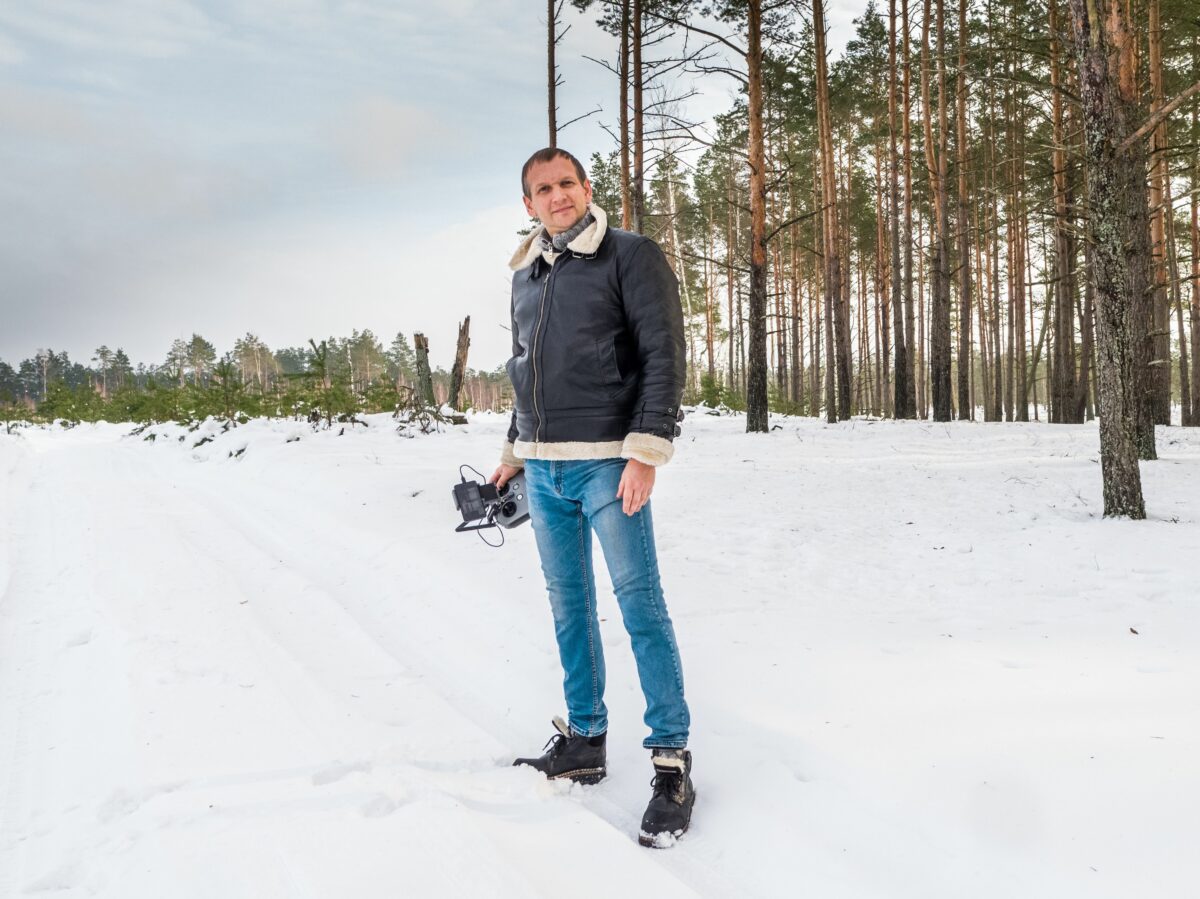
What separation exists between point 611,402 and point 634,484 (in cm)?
29

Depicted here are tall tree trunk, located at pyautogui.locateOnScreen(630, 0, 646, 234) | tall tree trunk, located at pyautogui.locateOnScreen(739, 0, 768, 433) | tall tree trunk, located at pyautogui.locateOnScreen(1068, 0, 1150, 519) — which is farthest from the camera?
tall tree trunk, located at pyautogui.locateOnScreen(630, 0, 646, 234)

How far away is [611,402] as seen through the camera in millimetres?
2086

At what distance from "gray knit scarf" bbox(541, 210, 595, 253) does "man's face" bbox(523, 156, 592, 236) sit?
14mm

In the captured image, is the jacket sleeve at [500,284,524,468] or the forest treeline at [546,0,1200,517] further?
the forest treeline at [546,0,1200,517]

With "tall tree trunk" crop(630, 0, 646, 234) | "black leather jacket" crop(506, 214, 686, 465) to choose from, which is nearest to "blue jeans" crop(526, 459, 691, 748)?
"black leather jacket" crop(506, 214, 686, 465)

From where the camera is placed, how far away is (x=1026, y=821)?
189 cm

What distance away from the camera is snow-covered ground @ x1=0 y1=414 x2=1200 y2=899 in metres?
1.82

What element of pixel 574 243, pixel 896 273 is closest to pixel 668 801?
pixel 574 243

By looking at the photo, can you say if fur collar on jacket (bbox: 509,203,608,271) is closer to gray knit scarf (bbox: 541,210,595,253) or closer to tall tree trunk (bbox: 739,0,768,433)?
gray knit scarf (bbox: 541,210,595,253)

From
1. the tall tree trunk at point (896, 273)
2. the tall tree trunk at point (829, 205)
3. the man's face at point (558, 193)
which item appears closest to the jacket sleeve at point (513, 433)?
the man's face at point (558, 193)

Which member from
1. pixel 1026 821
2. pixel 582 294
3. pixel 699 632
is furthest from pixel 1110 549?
pixel 582 294

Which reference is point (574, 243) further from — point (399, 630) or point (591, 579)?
point (399, 630)

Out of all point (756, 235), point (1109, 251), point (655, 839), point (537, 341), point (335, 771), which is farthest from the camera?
point (756, 235)

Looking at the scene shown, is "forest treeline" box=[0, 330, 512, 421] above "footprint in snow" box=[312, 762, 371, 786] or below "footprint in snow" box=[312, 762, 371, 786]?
above
